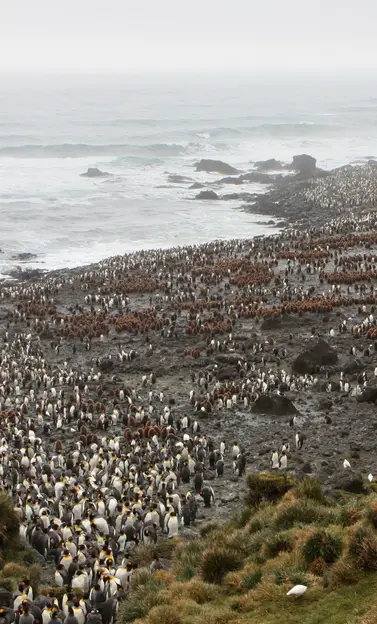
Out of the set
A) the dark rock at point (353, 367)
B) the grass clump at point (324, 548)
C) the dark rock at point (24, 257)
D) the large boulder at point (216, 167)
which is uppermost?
the large boulder at point (216, 167)

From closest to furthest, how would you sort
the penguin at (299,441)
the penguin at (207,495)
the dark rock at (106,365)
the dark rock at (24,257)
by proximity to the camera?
the penguin at (207,495) < the penguin at (299,441) < the dark rock at (106,365) < the dark rock at (24,257)

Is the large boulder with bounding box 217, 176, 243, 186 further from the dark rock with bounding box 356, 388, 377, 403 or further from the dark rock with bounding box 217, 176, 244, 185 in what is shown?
the dark rock with bounding box 356, 388, 377, 403

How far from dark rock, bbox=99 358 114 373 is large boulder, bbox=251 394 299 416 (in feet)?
24.3

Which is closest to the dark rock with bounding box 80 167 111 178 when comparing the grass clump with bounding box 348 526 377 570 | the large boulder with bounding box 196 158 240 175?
the large boulder with bounding box 196 158 240 175

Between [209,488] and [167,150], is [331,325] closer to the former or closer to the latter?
[209,488]

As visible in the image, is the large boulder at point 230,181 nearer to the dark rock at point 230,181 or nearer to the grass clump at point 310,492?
the dark rock at point 230,181

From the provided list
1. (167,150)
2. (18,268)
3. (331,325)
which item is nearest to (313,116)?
(167,150)

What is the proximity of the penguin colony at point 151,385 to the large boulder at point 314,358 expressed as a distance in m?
0.34

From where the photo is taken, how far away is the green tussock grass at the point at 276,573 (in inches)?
396

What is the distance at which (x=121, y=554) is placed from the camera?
1525cm

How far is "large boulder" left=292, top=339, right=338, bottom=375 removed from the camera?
27094 mm

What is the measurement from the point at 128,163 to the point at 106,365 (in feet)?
284

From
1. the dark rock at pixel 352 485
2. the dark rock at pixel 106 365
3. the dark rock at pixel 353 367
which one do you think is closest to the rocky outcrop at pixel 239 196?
the dark rock at pixel 106 365

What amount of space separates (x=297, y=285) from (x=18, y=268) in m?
20.3
